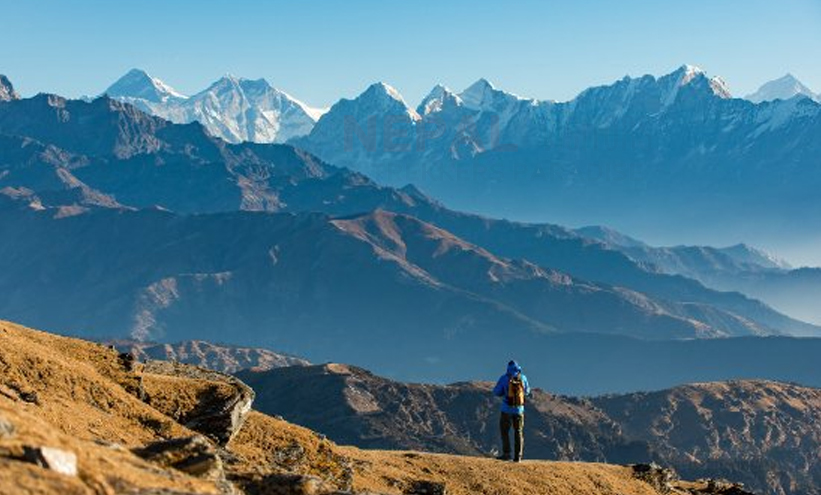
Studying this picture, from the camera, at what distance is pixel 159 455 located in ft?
70.4

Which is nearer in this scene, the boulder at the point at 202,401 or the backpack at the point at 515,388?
the boulder at the point at 202,401

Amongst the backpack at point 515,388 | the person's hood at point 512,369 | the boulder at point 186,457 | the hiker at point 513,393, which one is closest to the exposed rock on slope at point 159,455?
the boulder at point 186,457

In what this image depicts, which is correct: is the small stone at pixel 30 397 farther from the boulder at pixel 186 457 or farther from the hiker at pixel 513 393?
the hiker at pixel 513 393

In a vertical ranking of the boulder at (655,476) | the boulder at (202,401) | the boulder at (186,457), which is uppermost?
the boulder at (655,476)

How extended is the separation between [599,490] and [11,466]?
97.9 ft

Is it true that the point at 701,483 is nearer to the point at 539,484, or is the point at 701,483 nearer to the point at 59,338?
the point at 539,484

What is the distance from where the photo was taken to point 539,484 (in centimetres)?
4050

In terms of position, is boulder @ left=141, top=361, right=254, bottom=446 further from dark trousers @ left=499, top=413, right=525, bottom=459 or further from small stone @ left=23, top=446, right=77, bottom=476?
small stone @ left=23, top=446, right=77, bottom=476

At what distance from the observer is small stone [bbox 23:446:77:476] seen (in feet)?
56.3

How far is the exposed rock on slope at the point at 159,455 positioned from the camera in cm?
1816

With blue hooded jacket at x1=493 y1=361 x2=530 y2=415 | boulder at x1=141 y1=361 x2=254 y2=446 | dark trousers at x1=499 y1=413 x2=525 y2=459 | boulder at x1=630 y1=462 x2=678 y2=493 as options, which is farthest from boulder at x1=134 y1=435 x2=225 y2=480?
boulder at x1=630 y1=462 x2=678 y2=493

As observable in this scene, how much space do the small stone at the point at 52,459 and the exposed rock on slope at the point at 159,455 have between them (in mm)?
147

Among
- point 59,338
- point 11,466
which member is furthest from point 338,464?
point 11,466

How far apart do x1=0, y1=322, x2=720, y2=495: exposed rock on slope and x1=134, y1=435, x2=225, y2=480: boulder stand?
0.02 metres
